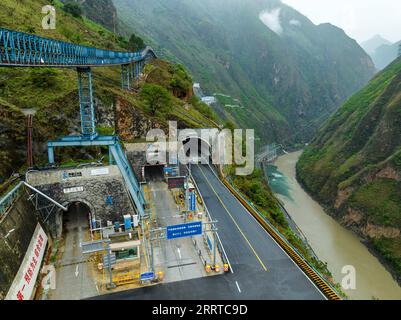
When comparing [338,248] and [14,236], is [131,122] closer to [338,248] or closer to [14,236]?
[14,236]

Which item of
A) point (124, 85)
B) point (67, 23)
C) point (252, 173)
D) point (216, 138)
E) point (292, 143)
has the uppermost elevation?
point (67, 23)

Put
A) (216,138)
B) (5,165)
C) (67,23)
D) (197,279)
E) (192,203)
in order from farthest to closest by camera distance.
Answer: (67,23)
(216,138)
(192,203)
(5,165)
(197,279)

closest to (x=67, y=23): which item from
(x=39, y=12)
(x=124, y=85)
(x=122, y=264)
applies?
(x=39, y=12)

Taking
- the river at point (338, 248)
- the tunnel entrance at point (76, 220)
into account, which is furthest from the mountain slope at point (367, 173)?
the tunnel entrance at point (76, 220)

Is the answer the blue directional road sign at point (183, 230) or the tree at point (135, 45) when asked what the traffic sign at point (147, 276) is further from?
the tree at point (135, 45)

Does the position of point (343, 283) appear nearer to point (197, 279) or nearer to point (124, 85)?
point (197, 279)
